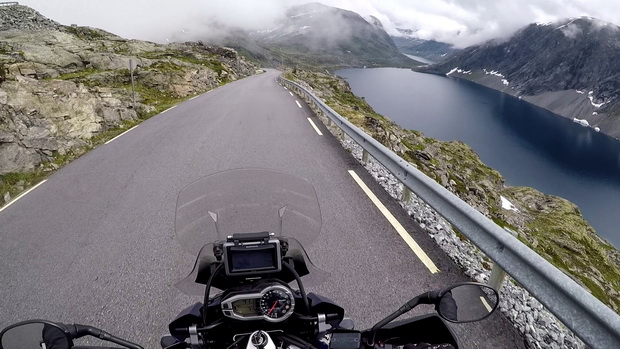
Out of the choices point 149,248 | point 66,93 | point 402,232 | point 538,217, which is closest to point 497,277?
point 402,232

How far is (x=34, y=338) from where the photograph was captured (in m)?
1.67

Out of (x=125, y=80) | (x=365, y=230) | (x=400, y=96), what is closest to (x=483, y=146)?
(x=400, y=96)

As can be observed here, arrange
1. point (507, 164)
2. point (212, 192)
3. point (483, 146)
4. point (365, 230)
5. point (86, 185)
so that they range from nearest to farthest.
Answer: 1. point (212, 192)
2. point (365, 230)
3. point (86, 185)
4. point (507, 164)
5. point (483, 146)

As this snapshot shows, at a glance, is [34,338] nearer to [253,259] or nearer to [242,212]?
[253,259]

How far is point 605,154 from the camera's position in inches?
5217

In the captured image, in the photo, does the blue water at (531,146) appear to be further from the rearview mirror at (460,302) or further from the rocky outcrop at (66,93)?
the rearview mirror at (460,302)

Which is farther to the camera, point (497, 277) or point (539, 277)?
point (497, 277)

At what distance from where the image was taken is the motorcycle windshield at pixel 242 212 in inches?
92.0

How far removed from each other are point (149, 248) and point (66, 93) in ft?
42.1

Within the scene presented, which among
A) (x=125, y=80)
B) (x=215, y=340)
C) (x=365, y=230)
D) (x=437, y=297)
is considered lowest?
(x=125, y=80)

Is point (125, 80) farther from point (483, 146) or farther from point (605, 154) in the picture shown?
point (605, 154)

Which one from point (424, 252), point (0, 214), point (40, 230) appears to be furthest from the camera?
point (0, 214)

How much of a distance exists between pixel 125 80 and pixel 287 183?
29302 millimetres

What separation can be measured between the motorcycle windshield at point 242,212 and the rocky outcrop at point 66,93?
9023 mm
